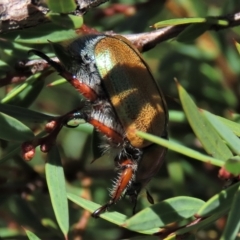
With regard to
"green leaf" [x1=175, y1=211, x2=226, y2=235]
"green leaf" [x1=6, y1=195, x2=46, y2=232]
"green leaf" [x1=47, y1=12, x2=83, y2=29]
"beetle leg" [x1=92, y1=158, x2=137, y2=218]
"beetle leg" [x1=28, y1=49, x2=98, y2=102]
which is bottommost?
"green leaf" [x1=6, y1=195, x2=46, y2=232]

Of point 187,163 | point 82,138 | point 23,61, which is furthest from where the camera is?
point 82,138

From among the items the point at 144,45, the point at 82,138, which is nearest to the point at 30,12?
the point at 144,45

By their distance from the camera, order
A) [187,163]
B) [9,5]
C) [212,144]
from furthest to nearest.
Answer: [187,163] < [9,5] < [212,144]

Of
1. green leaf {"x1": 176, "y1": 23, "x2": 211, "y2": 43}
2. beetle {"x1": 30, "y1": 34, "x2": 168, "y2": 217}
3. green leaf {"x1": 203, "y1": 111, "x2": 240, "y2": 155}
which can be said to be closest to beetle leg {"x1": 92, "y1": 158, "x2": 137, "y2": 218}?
beetle {"x1": 30, "y1": 34, "x2": 168, "y2": 217}

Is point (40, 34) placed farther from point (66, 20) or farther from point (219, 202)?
point (219, 202)

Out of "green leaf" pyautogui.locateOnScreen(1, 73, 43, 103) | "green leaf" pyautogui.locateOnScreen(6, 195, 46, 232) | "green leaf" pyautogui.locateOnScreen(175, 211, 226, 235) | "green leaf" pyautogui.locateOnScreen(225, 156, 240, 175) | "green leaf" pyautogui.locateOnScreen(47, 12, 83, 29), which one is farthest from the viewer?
"green leaf" pyautogui.locateOnScreen(6, 195, 46, 232)

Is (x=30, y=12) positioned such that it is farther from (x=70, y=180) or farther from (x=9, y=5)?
(x=70, y=180)

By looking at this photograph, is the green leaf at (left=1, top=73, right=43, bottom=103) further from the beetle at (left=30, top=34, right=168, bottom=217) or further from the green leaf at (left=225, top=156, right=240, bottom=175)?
the green leaf at (left=225, top=156, right=240, bottom=175)
